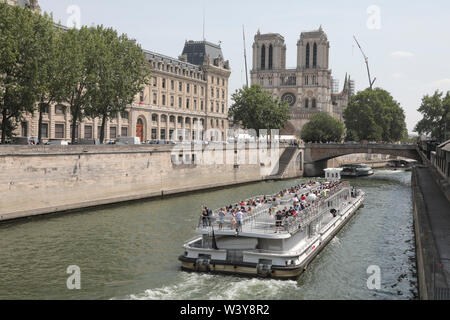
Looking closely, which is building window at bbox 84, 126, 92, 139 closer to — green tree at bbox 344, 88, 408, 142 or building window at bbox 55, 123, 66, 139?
building window at bbox 55, 123, 66, 139

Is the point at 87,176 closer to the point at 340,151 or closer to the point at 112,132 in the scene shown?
the point at 112,132

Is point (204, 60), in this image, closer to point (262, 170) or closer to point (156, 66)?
point (156, 66)

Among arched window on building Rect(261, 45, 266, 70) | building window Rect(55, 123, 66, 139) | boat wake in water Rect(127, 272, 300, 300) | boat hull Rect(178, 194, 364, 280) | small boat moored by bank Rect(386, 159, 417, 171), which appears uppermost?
arched window on building Rect(261, 45, 266, 70)

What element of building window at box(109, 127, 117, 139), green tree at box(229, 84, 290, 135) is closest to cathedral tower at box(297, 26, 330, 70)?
green tree at box(229, 84, 290, 135)

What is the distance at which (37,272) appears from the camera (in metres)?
22.5

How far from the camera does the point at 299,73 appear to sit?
159125mm

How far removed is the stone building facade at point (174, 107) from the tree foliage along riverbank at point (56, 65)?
481 inches

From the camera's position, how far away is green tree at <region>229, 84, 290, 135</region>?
8288cm

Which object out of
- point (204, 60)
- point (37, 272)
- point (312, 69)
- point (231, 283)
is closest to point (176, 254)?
point (231, 283)

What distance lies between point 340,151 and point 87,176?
51018 millimetres

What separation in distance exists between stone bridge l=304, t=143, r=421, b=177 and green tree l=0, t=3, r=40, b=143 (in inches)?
2112

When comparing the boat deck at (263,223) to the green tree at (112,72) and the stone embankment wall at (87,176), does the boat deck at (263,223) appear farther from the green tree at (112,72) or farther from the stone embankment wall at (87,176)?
the green tree at (112,72)

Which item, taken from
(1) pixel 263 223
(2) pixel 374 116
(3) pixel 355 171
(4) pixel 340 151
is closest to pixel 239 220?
(1) pixel 263 223

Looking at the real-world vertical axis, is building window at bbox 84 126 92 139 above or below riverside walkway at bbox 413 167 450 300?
above
